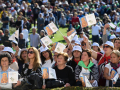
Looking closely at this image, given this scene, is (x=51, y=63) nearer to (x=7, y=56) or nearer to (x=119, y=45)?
(x=7, y=56)

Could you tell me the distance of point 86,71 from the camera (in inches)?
239

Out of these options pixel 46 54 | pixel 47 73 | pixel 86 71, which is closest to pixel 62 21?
pixel 46 54

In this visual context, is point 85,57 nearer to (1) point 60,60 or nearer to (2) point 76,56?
(2) point 76,56

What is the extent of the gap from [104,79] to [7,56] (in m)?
2.55

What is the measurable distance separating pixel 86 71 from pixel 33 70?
1337mm

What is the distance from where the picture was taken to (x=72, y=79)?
5957mm

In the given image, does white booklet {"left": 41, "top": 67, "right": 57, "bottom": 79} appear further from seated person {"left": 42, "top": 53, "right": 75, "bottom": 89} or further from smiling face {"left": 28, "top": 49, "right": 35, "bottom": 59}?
smiling face {"left": 28, "top": 49, "right": 35, "bottom": 59}

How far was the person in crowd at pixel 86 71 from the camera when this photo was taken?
5.97 metres

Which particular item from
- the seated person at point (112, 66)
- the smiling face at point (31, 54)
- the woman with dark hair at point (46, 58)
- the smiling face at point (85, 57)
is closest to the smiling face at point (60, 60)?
the smiling face at point (85, 57)

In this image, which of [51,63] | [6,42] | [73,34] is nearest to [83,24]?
[73,34]

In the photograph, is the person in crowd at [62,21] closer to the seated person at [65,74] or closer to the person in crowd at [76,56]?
the person in crowd at [76,56]

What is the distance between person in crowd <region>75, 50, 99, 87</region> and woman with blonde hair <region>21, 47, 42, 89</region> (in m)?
0.96

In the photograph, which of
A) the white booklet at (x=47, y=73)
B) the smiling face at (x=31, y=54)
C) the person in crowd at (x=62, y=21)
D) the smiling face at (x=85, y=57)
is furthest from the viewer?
the person in crowd at (x=62, y=21)

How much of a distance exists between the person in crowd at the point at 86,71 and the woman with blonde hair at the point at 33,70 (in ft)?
3.16
